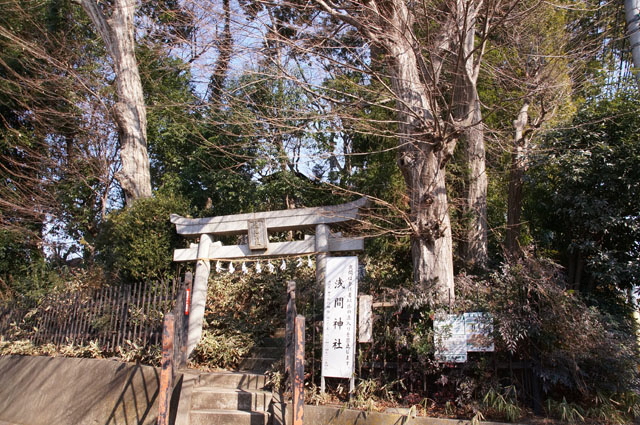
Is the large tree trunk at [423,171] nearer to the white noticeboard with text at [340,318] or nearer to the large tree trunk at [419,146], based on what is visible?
the large tree trunk at [419,146]

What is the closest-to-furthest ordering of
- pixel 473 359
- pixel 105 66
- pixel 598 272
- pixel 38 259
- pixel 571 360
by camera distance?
pixel 571 360, pixel 473 359, pixel 598 272, pixel 38 259, pixel 105 66

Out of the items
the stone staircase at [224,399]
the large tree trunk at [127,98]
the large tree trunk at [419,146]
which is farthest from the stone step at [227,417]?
the large tree trunk at [127,98]

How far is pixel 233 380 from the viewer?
7180 mm

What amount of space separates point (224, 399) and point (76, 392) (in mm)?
2937

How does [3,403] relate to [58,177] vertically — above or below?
below

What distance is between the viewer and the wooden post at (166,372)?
6.12 m

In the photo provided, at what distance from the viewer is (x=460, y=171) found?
9.69 m

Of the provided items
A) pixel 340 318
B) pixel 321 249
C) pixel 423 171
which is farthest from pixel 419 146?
pixel 340 318

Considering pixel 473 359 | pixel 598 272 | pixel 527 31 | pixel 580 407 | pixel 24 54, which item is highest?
pixel 24 54

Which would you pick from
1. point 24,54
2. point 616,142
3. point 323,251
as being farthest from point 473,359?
point 24,54

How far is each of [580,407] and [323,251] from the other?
419 cm

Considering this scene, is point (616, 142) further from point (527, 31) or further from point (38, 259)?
point (38, 259)

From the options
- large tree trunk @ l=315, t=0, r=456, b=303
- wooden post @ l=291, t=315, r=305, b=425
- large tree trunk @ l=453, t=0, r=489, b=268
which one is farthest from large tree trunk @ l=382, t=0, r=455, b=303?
wooden post @ l=291, t=315, r=305, b=425

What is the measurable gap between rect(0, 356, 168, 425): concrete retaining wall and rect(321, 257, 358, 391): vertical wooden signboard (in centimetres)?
274
